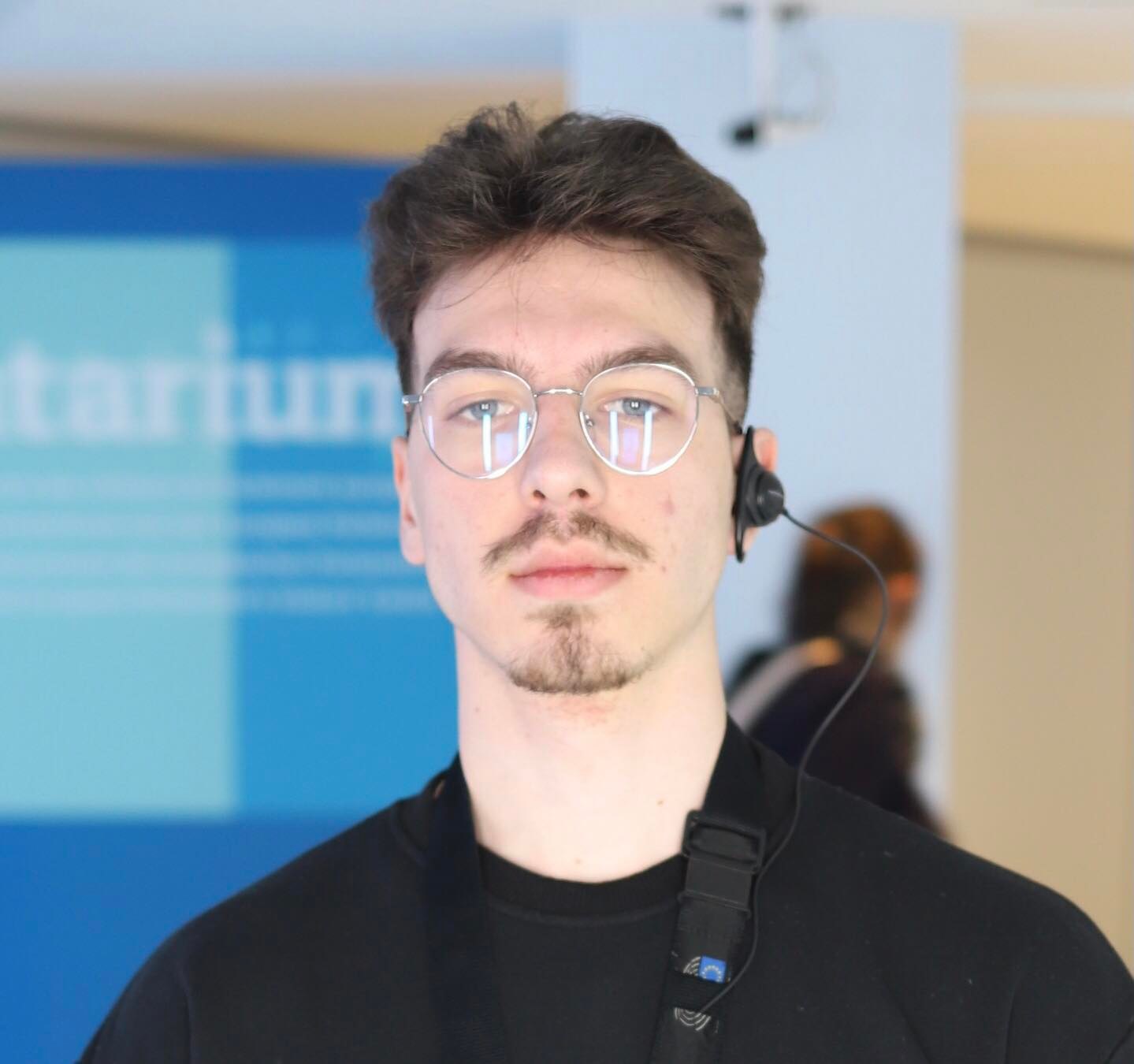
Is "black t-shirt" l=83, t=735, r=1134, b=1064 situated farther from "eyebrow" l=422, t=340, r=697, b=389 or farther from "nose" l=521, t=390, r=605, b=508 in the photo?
"eyebrow" l=422, t=340, r=697, b=389

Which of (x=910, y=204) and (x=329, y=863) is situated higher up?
(x=910, y=204)

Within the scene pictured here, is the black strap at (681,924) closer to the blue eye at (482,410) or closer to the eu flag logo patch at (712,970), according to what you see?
the eu flag logo patch at (712,970)

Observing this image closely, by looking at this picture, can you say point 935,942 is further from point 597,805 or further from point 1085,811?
point 1085,811

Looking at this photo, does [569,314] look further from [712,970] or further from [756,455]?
[712,970]

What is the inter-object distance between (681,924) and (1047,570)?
6067 millimetres

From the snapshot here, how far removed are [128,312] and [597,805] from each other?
2.47m

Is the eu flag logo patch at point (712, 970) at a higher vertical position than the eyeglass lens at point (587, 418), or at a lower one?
lower

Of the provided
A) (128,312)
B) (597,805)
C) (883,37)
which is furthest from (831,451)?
(597,805)

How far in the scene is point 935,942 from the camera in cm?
140

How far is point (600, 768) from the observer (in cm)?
149

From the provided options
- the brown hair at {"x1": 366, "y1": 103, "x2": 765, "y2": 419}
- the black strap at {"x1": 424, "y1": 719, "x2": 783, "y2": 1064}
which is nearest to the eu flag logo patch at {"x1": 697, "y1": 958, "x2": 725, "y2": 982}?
the black strap at {"x1": 424, "y1": 719, "x2": 783, "y2": 1064}

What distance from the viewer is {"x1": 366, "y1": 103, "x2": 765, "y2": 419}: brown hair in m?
1.58

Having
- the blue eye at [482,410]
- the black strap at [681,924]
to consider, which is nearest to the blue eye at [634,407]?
the blue eye at [482,410]

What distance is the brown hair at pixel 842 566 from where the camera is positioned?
11.4 feet
